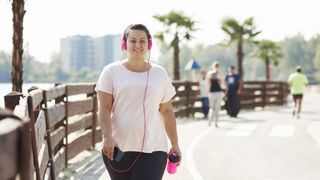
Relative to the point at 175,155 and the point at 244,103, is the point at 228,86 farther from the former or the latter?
the point at 175,155

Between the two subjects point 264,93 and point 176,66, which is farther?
point 176,66

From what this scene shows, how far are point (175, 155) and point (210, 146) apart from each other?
879 cm

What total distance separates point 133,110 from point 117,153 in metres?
0.27

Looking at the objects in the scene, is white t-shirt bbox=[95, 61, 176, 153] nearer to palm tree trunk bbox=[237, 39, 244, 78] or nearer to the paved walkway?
the paved walkway

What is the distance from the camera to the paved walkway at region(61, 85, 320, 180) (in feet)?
28.5

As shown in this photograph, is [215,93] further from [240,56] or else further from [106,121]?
[240,56]

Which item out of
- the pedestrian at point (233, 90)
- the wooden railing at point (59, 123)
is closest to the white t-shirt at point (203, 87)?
the pedestrian at point (233, 90)

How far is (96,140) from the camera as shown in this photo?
1180 centimetres

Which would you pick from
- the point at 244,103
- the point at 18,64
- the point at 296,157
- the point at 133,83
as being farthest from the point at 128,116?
the point at 244,103

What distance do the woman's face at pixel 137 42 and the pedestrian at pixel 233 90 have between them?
18.4 meters

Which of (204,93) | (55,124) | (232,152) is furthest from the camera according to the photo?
(204,93)

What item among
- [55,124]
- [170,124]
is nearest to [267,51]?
[55,124]

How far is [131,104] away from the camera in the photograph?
389 centimetres

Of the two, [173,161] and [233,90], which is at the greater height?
[173,161]
